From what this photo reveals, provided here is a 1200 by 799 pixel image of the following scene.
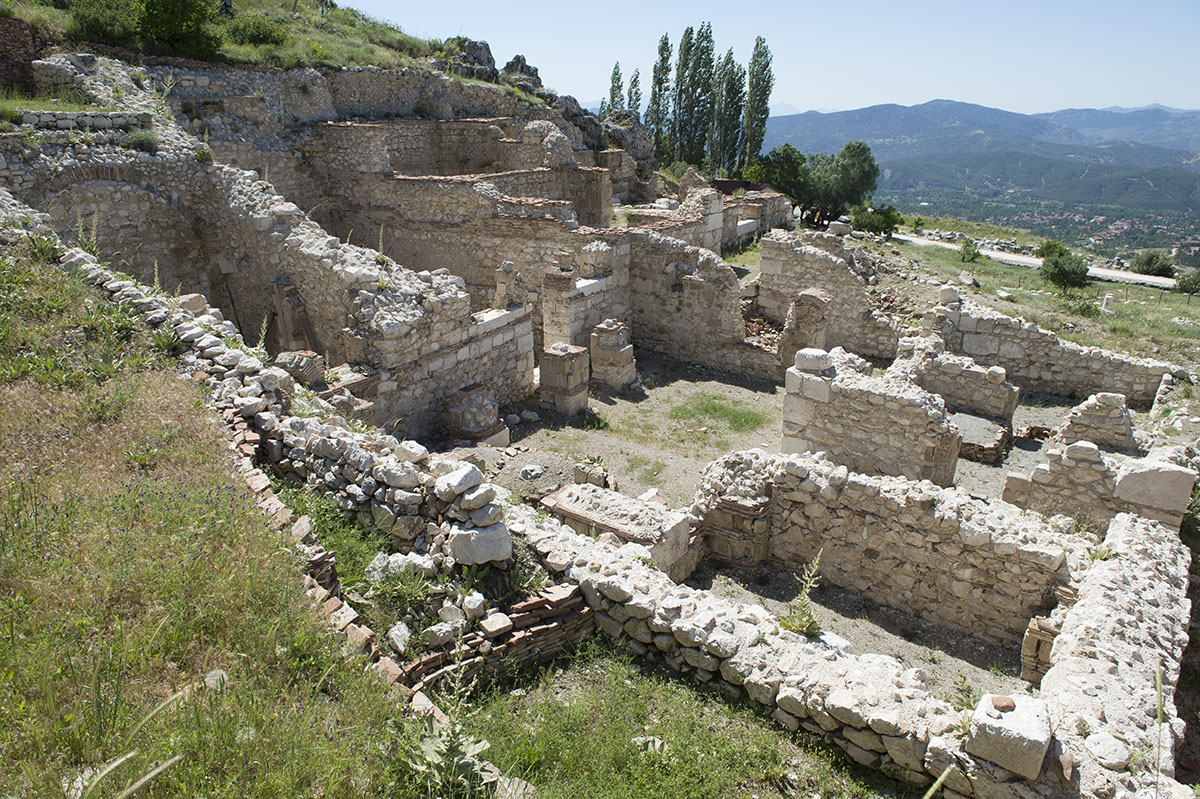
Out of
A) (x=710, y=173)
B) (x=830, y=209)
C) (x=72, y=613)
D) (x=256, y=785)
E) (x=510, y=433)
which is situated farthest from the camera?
(x=710, y=173)

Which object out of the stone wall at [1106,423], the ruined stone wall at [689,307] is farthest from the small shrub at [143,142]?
the stone wall at [1106,423]

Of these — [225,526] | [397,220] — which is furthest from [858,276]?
[225,526]

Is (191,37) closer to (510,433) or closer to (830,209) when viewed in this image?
(510,433)

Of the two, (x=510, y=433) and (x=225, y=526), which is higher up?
(x=225, y=526)

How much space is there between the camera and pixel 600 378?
46.5 ft

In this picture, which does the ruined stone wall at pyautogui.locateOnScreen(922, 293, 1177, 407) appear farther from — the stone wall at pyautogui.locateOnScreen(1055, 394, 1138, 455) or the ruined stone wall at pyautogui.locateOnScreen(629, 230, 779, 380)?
the ruined stone wall at pyautogui.locateOnScreen(629, 230, 779, 380)

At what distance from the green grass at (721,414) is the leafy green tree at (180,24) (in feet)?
48.2

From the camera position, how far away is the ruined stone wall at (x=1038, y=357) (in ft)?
43.5

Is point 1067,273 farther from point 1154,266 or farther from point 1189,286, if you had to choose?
point 1154,266

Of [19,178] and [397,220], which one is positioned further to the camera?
[397,220]

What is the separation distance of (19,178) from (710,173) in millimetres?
36832

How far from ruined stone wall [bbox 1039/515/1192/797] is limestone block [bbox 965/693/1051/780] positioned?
0.86 ft

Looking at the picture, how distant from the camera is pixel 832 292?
16781 mm

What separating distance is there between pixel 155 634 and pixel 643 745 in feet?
9.72
